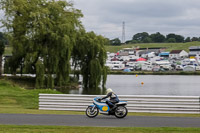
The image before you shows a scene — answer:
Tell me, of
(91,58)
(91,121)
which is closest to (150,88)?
(91,58)

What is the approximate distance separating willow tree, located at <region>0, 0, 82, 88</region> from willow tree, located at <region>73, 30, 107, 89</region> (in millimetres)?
4893

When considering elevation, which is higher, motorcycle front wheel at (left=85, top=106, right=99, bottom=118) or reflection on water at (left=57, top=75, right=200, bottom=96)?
motorcycle front wheel at (left=85, top=106, right=99, bottom=118)

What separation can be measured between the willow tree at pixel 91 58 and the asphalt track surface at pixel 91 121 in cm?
3671

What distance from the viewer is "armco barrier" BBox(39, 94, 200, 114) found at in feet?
59.4

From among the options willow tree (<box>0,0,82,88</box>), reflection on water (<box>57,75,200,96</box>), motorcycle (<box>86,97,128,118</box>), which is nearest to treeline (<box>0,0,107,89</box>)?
willow tree (<box>0,0,82,88</box>)

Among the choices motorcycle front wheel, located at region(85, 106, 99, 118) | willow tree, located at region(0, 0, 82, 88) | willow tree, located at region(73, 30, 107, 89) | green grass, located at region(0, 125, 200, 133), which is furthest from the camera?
willow tree, located at region(73, 30, 107, 89)

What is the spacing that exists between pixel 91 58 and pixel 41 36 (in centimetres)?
951

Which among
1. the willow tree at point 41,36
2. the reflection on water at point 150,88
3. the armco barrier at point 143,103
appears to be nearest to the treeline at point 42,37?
the willow tree at point 41,36

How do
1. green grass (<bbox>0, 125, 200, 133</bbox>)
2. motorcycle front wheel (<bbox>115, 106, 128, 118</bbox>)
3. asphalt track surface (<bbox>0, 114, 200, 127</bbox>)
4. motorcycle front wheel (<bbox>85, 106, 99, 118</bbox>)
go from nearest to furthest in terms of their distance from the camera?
1. green grass (<bbox>0, 125, 200, 133</bbox>)
2. asphalt track surface (<bbox>0, 114, 200, 127</bbox>)
3. motorcycle front wheel (<bbox>115, 106, 128, 118</bbox>)
4. motorcycle front wheel (<bbox>85, 106, 99, 118</bbox>)

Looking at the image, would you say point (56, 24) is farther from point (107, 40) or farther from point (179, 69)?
point (179, 69)

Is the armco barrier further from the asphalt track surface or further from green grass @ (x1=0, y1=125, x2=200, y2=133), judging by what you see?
green grass @ (x1=0, y1=125, x2=200, y2=133)

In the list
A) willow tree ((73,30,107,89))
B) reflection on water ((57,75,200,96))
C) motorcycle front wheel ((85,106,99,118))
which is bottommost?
reflection on water ((57,75,200,96))

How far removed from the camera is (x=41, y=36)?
4778 cm

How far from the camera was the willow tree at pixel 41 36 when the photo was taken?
47.3 metres
